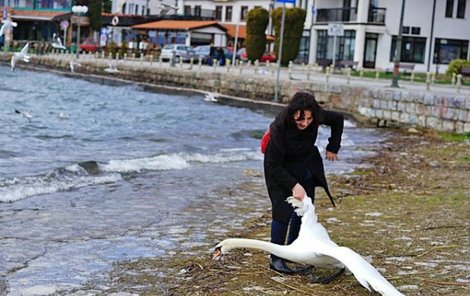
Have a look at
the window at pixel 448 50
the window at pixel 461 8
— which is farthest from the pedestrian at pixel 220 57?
the window at pixel 461 8

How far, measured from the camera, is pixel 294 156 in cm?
611

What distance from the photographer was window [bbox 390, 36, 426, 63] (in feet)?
167

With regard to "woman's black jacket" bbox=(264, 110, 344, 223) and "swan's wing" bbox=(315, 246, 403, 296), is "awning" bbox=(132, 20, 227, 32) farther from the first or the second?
"swan's wing" bbox=(315, 246, 403, 296)

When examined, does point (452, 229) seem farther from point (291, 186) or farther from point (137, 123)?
point (137, 123)

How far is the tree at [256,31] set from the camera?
153ft

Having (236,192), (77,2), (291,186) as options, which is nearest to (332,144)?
(291,186)

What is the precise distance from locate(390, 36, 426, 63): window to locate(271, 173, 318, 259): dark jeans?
46.0 meters

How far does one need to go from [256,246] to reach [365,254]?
1.43m

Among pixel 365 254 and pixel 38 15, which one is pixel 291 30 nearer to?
pixel 38 15

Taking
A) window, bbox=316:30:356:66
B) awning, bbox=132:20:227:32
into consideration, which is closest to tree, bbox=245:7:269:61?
window, bbox=316:30:356:66

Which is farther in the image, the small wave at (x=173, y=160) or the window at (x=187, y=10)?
the window at (x=187, y=10)

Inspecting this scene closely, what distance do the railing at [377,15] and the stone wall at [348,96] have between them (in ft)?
52.0

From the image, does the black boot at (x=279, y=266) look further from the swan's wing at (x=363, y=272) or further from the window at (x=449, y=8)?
the window at (x=449, y=8)

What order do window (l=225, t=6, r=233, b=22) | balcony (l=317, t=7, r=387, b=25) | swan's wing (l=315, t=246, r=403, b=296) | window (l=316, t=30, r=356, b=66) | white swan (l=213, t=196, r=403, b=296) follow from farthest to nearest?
1. window (l=225, t=6, r=233, b=22)
2. window (l=316, t=30, r=356, b=66)
3. balcony (l=317, t=7, r=387, b=25)
4. white swan (l=213, t=196, r=403, b=296)
5. swan's wing (l=315, t=246, r=403, b=296)
